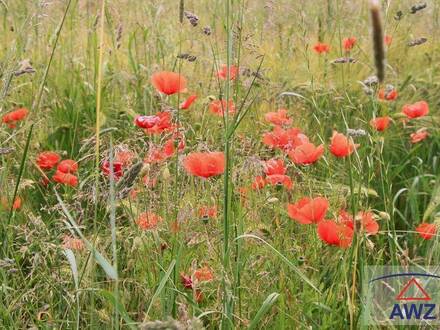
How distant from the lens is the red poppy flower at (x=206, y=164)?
4.74ft

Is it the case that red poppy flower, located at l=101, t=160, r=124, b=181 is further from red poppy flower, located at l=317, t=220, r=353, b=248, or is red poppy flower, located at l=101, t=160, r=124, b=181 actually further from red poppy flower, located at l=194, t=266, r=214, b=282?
red poppy flower, located at l=317, t=220, r=353, b=248

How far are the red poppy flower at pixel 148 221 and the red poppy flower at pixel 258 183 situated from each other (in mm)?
227

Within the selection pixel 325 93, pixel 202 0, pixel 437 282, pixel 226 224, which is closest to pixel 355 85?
pixel 325 93

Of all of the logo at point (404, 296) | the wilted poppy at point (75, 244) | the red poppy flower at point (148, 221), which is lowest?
the logo at point (404, 296)

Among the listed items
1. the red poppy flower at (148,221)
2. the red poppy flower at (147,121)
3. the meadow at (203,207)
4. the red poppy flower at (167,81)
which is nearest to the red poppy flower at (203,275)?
the meadow at (203,207)

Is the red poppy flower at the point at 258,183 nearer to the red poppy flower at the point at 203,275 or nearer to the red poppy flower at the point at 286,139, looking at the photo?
the red poppy flower at the point at 286,139

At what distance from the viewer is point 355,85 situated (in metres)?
2.78

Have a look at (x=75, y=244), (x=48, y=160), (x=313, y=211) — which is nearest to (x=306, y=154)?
(x=313, y=211)

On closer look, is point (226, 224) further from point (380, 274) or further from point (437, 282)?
point (437, 282)

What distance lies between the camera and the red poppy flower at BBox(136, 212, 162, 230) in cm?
148

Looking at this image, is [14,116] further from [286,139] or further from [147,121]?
[286,139]

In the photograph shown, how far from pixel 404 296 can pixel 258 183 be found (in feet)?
1.34

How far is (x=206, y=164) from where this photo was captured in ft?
4.75

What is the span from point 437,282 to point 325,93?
1099mm
